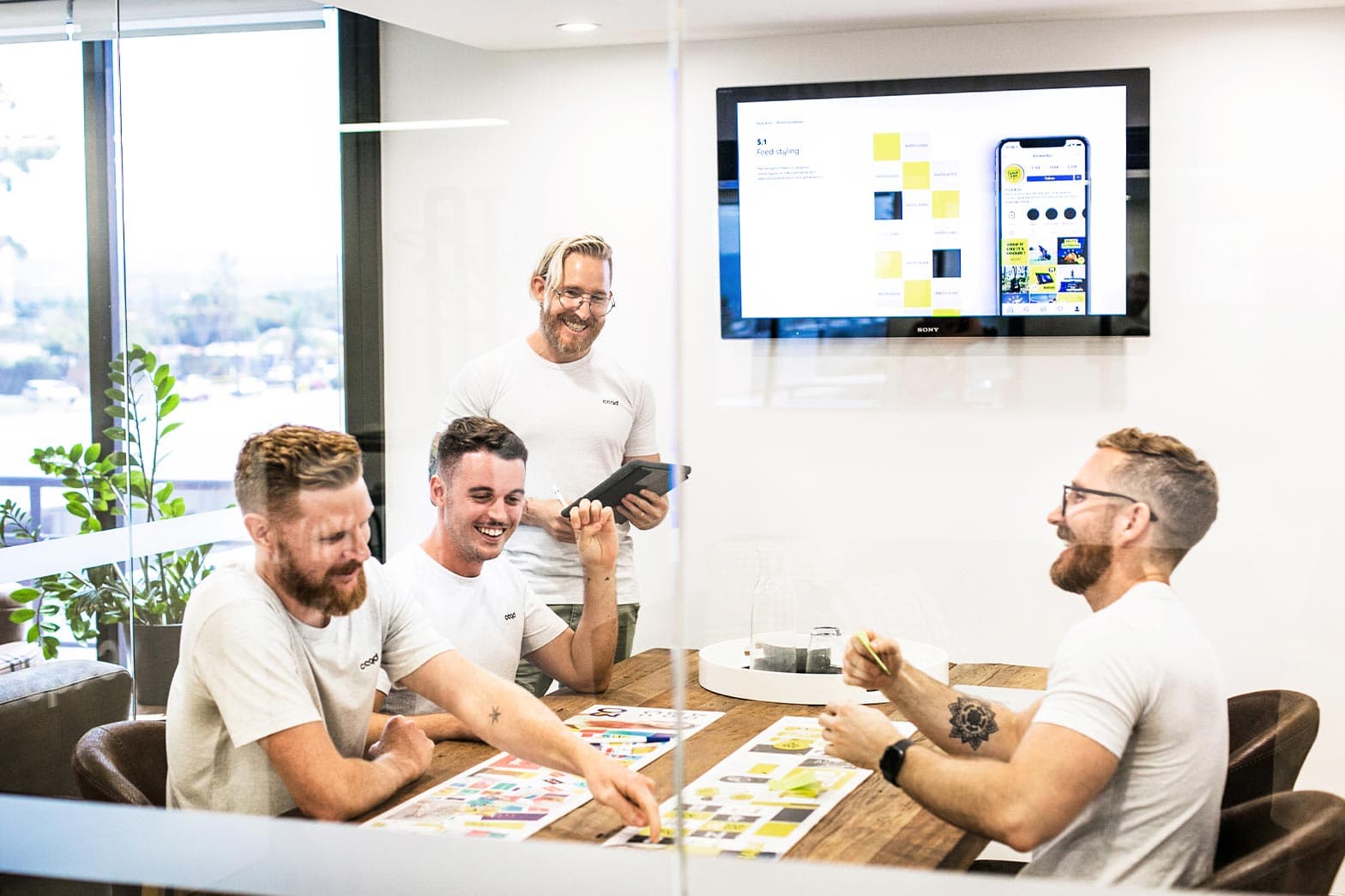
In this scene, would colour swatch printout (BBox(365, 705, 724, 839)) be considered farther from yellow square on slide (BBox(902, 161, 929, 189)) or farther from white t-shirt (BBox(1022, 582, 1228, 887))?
yellow square on slide (BBox(902, 161, 929, 189))

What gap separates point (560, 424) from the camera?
6.88 ft

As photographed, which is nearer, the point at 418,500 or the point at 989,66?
the point at 989,66

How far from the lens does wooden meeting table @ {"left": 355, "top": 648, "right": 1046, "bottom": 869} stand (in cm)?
190

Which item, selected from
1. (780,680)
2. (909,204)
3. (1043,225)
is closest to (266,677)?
(780,680)

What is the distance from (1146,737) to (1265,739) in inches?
7.6

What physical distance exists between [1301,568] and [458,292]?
1.33 m

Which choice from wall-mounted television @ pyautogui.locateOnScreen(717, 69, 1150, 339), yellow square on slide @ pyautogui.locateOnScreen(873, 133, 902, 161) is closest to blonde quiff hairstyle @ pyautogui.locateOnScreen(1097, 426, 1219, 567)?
wall-mounted television @ pyautogui.locateOnScreen(717, 69, 1150, 339)

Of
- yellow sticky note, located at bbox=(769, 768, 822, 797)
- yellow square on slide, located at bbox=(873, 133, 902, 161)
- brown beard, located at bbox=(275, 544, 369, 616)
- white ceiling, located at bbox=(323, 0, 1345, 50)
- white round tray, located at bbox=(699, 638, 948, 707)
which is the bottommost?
yellow sticky note, located at bbox=(769, 768, 822, 797)

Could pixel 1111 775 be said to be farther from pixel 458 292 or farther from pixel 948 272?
pixel 458 292

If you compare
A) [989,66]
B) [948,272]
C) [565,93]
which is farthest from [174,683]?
[989,66]

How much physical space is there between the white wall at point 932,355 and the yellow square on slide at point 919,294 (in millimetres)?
70

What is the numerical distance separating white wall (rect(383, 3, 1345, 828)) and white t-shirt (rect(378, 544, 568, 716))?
0.08 m

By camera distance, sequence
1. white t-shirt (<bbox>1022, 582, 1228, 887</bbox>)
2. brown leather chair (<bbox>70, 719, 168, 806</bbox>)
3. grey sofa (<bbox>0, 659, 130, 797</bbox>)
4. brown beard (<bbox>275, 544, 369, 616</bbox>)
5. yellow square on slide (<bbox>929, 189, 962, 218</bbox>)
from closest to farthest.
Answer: white t-shirt (<bbox>1022, 582, 1228, 887</bbox>) < yellow square on slide (<bbox>929, 189, 962, 218</bbox>) < brown beard (<bbox>275, 544, 369, 616</bbox>) < brown leather chair (<bbox>70, 719, 168, 806</bbox>) < grey sofa (<bbox>0, 659, 130, 797</bbox>)

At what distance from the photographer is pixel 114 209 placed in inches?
94.5
